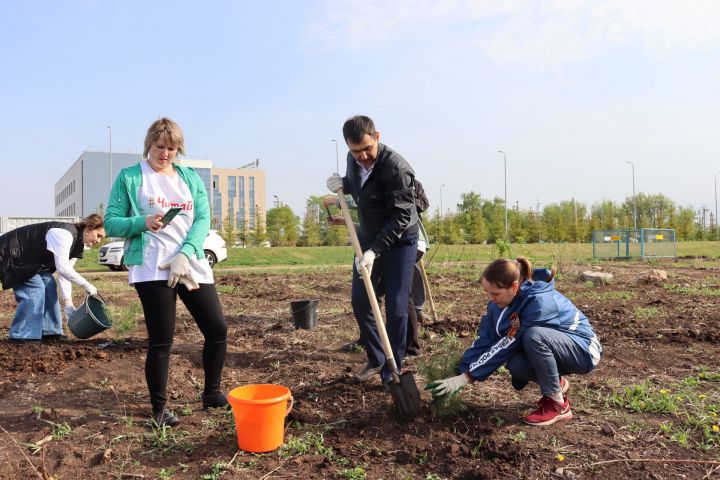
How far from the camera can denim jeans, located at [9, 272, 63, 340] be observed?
5293 mm

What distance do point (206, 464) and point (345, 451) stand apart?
675 mm

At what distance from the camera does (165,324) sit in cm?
303

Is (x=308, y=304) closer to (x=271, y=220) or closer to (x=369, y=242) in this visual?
(x=369, y=242)

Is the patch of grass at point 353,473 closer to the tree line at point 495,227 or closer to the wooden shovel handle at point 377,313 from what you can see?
the wooden shovel handle at point 377,313

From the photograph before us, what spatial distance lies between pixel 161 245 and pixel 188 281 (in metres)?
0.24

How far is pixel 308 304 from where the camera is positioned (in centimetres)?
597

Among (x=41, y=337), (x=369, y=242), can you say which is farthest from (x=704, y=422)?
(x=41, y=337)

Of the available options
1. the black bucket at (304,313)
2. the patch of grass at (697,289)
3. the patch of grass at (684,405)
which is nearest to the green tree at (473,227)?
the patch of grass at (697,289)

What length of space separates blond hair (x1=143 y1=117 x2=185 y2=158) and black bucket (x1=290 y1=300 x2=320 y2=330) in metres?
3.15

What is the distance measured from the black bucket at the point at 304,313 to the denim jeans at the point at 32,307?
238cm

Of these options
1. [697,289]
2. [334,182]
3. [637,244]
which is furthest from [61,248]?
[637,244]

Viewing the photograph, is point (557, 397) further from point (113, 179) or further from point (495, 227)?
point (113, 179)

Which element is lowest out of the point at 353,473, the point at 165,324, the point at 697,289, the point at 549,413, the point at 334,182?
the point at 353,473

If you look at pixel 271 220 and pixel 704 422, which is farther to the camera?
pixel 271 220
